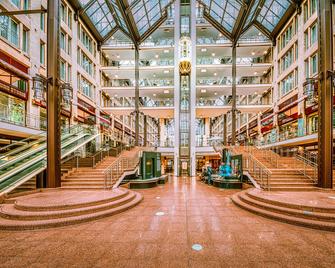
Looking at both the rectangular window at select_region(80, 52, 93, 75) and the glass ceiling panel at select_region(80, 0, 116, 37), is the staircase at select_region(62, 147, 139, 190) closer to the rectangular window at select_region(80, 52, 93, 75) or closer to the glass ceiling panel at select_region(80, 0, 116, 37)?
the rectangular window at select_region(80, 52, 93, 75)

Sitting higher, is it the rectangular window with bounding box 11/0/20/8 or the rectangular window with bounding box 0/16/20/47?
the rectangular window with bounding box 11/0/20/8

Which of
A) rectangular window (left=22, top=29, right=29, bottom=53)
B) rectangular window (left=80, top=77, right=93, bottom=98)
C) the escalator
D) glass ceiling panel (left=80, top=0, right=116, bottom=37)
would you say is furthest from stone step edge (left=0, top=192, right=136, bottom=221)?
glass ceiling panel (left=80, top=0, right=116, bottom=37)

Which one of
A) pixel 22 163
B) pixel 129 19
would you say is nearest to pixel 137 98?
pixel 129 19

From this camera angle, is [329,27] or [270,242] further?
[329,27]

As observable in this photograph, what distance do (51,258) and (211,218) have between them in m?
3.95

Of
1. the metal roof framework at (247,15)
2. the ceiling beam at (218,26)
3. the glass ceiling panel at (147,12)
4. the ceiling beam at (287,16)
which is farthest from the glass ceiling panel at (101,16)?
the ceiling beam at (287,16)

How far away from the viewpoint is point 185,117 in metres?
23.8

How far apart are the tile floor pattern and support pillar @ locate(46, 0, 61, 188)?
4304 millimetres

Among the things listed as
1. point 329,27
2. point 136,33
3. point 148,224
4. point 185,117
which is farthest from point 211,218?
point 136,33

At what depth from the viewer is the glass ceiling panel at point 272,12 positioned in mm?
20234

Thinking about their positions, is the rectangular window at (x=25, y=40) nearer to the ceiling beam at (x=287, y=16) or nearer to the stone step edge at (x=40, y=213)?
the stone step edge at (x=40, y=213)

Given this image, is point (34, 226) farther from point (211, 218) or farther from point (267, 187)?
point (267, 187)

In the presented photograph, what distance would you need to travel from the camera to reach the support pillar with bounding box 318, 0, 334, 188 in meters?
8.92

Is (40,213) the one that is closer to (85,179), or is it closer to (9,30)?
(85,179)
